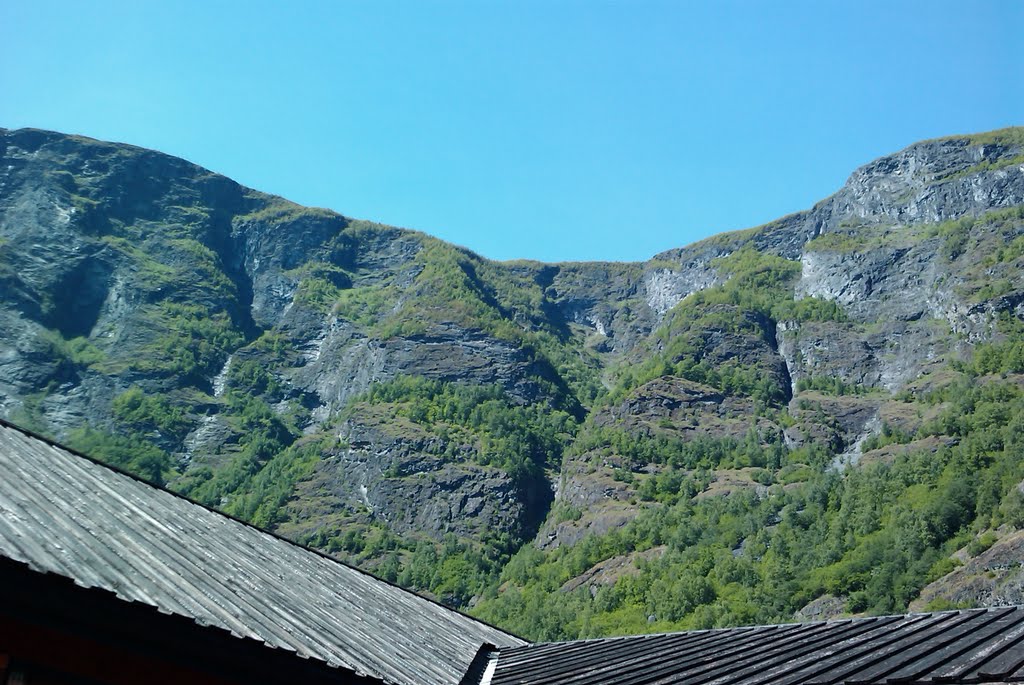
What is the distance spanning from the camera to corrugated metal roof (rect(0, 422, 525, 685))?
7.43 metres

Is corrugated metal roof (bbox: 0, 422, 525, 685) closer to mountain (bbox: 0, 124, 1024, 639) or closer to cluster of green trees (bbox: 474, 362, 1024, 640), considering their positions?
mountain (bbox: 0, 124, 1024, 639)

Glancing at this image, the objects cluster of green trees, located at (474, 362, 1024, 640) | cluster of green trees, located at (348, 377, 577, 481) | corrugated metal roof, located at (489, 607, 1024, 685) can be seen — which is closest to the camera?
corrugated metal roof, located at (489, 607, 1024, 685)

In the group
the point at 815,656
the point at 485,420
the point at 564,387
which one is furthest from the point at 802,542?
the point at 815,656

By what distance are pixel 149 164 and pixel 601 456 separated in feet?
348

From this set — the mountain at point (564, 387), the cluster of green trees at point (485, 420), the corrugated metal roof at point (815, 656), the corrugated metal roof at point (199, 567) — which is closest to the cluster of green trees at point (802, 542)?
the mountain at point (564, 387)

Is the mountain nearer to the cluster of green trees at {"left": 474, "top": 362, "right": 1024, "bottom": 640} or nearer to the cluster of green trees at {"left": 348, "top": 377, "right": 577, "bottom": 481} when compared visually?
the cluster of green trees at {"left": 474, "top": 362, "right": 1024, "bottom": 640}

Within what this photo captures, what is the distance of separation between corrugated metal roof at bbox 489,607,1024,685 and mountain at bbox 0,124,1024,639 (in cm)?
6197

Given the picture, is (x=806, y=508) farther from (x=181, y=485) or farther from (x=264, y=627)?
(x=264, y=627)

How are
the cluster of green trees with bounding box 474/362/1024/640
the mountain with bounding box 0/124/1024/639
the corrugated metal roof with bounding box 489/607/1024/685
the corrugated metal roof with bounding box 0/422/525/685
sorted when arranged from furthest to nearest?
the mountain with bounding box 0/124/1024/639 → the cluster of green trees with bounding box 474/362/1024/640 → the corrugated metal roof with bounding box 0/422/525/685 → the corrugated metal roof with bounding box 489/607/1024/685

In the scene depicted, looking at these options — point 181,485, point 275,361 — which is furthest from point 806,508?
point 275,361

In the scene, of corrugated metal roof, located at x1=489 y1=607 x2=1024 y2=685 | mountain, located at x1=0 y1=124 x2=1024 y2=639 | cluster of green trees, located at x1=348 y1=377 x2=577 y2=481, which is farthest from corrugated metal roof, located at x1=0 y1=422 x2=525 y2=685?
cluster of green trees, located at x1=348 y1=377 x2=577 y2=481

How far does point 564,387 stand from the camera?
156 metres

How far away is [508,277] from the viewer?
19712 centimetres

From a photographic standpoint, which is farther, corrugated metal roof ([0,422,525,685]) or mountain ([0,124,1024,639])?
mountain ([0,124,1024,639])
